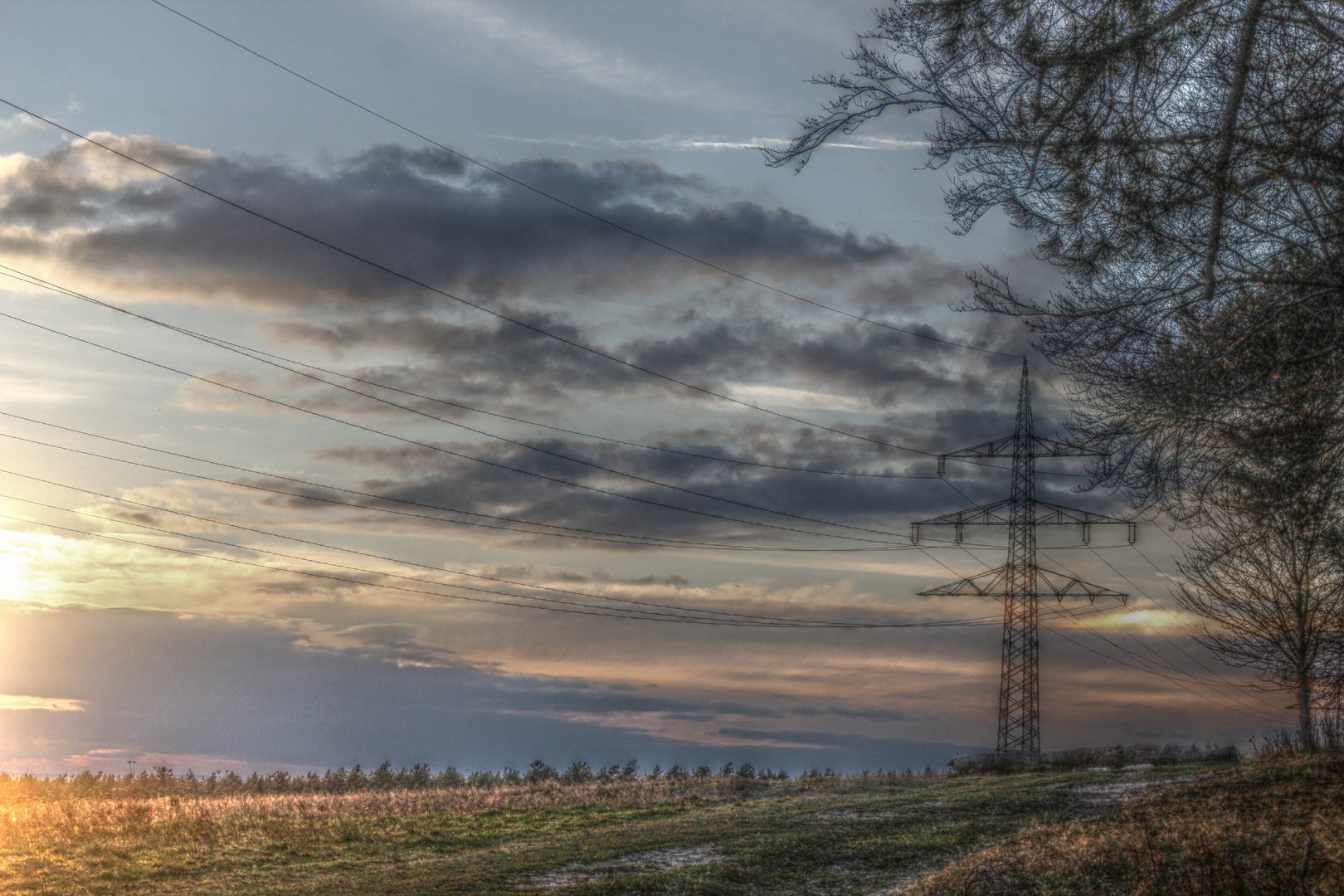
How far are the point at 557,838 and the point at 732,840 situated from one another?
4216 millimetres

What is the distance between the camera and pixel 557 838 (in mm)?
19688

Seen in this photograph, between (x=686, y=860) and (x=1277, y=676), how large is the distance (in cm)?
2096

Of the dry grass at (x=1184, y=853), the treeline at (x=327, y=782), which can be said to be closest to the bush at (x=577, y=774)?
the treeline at (x=327, y=782)

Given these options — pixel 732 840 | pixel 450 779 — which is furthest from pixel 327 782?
pixel 732 840

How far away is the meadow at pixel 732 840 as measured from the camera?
11.7 m

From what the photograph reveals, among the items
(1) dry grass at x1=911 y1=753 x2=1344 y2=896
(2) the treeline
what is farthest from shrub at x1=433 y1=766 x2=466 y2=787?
(1) dry grass at x1=911 y1=753 x2=1344 y2=896

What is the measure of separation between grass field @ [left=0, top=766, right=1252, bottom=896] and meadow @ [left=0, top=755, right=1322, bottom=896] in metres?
0.07

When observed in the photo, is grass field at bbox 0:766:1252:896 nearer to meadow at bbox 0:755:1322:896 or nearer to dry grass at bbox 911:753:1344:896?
meadow at bbox 0:755:1322:896

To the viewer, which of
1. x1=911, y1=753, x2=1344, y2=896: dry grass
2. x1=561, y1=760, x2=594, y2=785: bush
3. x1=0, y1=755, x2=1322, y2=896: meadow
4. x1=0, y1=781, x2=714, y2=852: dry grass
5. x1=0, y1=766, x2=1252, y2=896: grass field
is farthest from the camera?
x1=561, y1=760, x2=594, y2=785: bush

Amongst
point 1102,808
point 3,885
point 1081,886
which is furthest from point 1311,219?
point 3,885

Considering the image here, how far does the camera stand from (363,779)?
3569cm

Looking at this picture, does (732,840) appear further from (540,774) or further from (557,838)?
(540,774)

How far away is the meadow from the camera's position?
11734 millimetres

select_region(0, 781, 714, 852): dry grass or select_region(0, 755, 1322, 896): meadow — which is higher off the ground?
select_region(0, 755, 1322, 896): meadow
